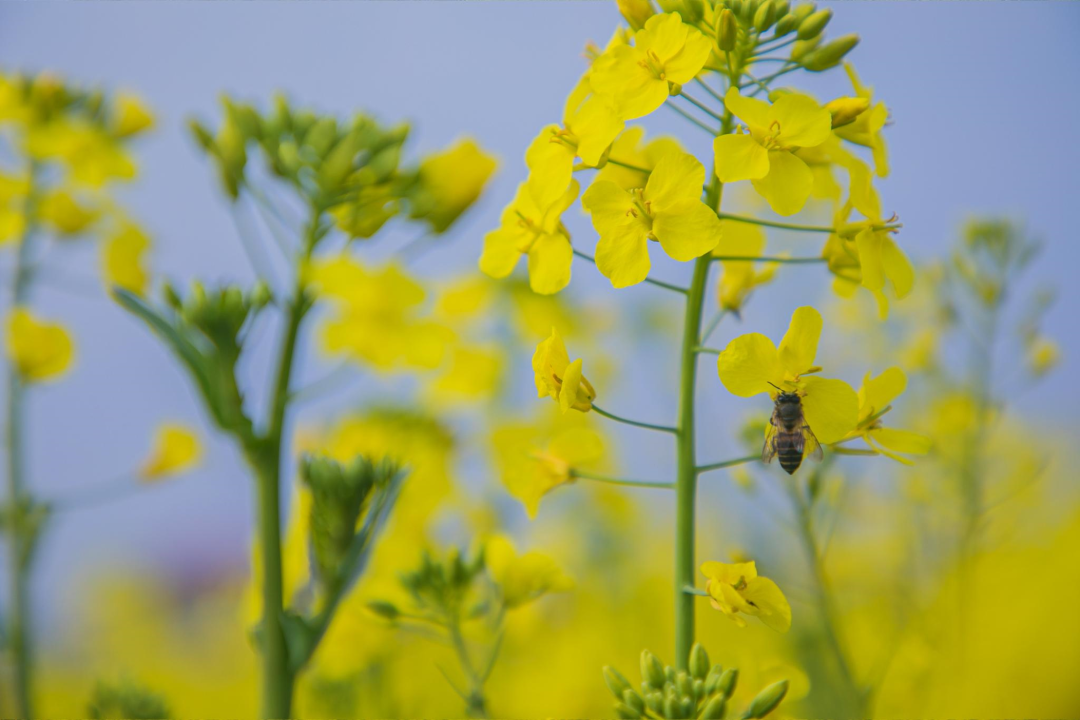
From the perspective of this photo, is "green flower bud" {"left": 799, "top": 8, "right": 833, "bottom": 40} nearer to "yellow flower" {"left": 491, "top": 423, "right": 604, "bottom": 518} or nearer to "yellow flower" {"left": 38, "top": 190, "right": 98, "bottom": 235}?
"yellow flower" {"left": 491, "top": 423, "right": 604, "bottom": 518}

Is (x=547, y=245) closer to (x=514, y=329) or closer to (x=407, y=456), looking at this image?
(x=407, y=456)

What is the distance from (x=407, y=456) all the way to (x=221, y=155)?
961mm

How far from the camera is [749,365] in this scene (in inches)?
34.8

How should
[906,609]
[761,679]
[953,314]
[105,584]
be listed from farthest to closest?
[105,584]
[953,314]
[906,609]
[761,679]

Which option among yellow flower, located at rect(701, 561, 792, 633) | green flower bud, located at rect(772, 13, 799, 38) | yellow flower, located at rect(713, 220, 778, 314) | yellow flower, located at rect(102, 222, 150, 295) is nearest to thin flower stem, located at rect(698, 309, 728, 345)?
yellow flower, located at rect(713, 220, 778, 314)

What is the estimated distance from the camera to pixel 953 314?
8.66ft

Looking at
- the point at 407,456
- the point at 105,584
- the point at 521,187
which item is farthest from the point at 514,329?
the point at 105,584

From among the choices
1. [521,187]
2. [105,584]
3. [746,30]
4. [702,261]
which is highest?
[746,30]

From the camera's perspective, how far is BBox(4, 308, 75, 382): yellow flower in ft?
5.87

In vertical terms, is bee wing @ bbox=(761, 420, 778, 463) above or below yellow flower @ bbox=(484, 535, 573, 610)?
above

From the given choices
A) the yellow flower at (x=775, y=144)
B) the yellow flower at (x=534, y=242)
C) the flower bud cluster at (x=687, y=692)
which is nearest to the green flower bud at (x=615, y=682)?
the flower bud cluster at (x=687, y=692)

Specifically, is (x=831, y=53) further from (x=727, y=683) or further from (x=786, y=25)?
(x=727, y=683)

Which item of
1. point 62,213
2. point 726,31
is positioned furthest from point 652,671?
point 62,213

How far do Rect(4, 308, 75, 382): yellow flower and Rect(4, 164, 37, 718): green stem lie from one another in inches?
2.2
